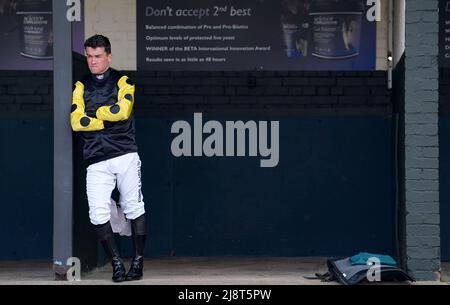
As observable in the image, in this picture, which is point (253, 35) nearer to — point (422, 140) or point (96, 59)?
point (96, 59)

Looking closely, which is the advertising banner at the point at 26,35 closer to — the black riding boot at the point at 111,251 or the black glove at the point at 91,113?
the black glove at the point at 91,113

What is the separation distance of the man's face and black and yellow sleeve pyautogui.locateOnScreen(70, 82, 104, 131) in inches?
10.6

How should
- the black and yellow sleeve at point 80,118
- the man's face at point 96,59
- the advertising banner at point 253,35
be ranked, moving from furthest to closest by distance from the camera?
1. the advertising banner at point 253,35
2. the man's face at point 96,59
3. the black and yellow sleeve at point 80,118

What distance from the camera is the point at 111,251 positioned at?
9586 mm

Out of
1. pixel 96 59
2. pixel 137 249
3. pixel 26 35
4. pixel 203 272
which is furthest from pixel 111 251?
pixel 26 35

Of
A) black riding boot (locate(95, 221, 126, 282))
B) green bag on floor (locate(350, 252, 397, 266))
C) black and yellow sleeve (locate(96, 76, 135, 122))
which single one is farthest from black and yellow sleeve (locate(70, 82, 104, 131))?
green bag on floor (locate(350, 252, 397, 266))

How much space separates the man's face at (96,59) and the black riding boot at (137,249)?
1.38m

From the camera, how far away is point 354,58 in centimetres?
1176

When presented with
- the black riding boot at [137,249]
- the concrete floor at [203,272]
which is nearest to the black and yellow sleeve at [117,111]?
the black riding boot at [137,249]

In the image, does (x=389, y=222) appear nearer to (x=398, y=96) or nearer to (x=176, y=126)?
(x=398, y=96)

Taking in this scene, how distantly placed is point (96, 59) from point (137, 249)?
1.73 metres

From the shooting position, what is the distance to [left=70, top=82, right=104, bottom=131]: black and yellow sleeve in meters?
9.36

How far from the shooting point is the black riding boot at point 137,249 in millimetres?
9555
